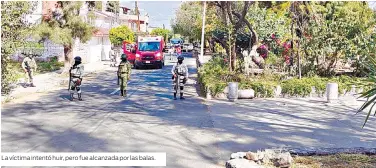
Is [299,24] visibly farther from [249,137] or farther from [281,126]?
[249,137]

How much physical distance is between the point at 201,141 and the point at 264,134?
5.14 ft

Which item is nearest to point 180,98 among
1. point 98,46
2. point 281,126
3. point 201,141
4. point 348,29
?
point 281,126

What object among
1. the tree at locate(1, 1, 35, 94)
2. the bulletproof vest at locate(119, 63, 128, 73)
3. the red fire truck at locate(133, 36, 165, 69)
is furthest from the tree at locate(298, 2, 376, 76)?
the red fire truck at locate(133, 36, 165, 69)

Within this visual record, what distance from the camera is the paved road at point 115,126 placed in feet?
26.6

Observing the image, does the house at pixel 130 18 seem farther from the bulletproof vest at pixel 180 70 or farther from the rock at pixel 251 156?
the rock at pixel 251 156

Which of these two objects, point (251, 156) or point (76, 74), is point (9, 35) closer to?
point (76, 74)

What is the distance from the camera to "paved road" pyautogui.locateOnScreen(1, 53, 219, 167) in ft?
26.6

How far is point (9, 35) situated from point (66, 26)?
10357 millimetres

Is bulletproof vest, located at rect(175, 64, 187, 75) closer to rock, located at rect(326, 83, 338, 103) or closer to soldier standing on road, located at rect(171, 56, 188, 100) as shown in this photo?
soldier standing on road, located at rect(171, 56, 188, 100)

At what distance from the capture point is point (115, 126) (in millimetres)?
10312

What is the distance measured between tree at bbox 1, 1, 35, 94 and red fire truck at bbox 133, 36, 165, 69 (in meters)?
18.3

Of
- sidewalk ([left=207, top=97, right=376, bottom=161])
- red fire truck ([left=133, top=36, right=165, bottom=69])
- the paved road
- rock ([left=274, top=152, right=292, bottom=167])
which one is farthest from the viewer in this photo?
red fire truck ([left=133, top=36, right=165, bottom=69])

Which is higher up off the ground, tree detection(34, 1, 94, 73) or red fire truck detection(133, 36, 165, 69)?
tree detection(34, 1, 94, 73)

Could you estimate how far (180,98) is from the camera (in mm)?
15555
